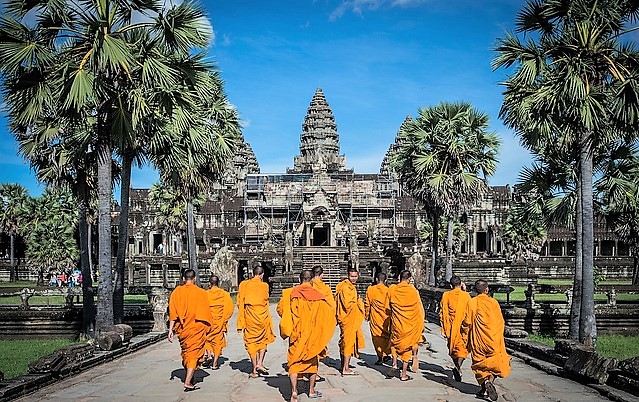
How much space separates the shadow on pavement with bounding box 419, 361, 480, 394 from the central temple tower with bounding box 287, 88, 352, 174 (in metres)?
60.6

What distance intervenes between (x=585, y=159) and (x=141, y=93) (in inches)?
362

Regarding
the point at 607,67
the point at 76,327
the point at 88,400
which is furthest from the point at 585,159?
the point at 76,327

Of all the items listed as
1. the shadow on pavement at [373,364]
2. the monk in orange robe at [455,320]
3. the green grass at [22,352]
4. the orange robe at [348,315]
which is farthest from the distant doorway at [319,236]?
the monk in orange robe at [455,320]

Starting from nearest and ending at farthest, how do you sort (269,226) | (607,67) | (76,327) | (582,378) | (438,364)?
(582,378), (438,364), (607,67), (76,327), (269,226)

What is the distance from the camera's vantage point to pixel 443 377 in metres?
10.5

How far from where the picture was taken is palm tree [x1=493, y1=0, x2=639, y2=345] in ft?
45.1

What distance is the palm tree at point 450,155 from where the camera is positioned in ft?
79.3

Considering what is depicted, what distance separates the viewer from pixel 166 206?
142ft

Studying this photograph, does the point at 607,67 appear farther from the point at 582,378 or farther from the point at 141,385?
the point at 141,385

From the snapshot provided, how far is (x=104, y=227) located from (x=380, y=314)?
6.04 m

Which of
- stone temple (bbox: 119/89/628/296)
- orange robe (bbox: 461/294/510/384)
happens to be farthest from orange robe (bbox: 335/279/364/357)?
stone temple (bbox: 119/89/628/296)

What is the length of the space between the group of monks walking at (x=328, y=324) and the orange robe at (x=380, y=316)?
→ 0.05ft

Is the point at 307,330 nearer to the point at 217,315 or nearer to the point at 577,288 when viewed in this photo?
the point at 217,315

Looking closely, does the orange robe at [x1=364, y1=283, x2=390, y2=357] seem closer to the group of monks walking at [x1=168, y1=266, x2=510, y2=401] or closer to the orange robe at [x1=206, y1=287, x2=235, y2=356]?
the group of monks walking at [x1=168, y1=266, x2=510, y2=401]
